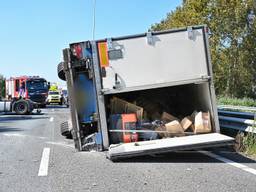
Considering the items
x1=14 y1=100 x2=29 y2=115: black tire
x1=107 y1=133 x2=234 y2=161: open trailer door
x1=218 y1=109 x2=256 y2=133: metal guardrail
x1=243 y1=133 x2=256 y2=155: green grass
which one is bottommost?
x1=243 y1=133 x2=256 y2=155: green grass

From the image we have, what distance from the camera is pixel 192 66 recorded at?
397 inches

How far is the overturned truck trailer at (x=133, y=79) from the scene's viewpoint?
32.6 ft

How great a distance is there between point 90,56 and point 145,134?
80.5 inches

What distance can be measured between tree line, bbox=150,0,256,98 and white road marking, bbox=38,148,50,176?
82.8 feet

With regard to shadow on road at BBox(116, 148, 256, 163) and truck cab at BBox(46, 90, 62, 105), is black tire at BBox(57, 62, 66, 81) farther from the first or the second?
truck cab at BBox(46, 90, 62, 105)


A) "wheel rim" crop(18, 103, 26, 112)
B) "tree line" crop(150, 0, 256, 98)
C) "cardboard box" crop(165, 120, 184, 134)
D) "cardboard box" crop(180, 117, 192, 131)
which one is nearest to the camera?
"cardboard box" crop(165, 120, 184, 134)

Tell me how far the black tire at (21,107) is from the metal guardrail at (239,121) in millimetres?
19853

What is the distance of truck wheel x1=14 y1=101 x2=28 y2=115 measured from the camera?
98.8 ft

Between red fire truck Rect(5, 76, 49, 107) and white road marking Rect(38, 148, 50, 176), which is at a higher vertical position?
red fire truck Rect(5, 76, 49, 107)

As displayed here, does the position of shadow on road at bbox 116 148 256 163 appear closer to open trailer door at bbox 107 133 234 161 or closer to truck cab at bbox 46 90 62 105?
open trailer door at bbox 107 133 234 161

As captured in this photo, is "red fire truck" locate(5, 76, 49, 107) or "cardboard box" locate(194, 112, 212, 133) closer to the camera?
"cardboard box" locate(194, 112, 212, 133)

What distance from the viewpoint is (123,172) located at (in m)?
8.09

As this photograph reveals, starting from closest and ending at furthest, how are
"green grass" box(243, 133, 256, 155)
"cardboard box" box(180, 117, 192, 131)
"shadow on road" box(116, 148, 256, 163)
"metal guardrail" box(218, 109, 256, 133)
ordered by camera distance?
"shadow on road" box(116, 148, 256, 163)
"green grass" box(243, 133, 256, 155)
"metal guardrail" box(218, 109, 256, 133)
"cardboard box" box(180, 117, 192, 131)

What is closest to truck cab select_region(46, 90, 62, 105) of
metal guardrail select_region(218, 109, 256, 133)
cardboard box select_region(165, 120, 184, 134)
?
metal guardrail select_region(218, 109, 256, 133)
